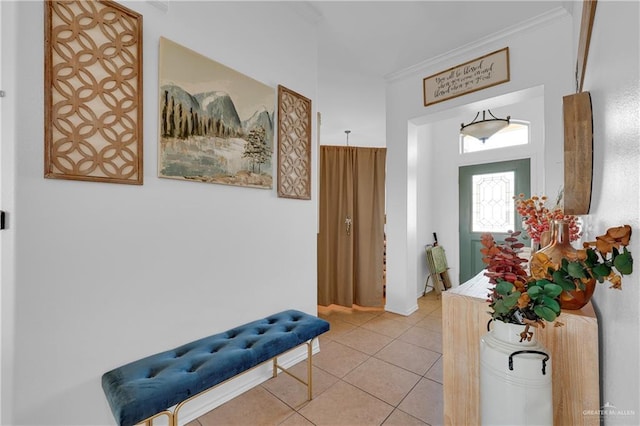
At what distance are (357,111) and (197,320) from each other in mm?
4258

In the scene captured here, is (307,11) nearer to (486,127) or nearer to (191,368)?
(486,127)

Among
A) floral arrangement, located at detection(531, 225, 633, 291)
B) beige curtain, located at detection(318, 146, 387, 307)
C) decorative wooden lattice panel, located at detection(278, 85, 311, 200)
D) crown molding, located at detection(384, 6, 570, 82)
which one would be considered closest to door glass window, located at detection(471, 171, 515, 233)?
beige curtain, located at detection(318, 146, 387, 307)

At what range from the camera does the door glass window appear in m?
3.96

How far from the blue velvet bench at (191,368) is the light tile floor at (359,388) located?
0.61 ft

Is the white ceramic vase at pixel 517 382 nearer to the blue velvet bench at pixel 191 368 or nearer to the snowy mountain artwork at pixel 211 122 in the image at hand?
the blue velvet bench at pixel 191 368

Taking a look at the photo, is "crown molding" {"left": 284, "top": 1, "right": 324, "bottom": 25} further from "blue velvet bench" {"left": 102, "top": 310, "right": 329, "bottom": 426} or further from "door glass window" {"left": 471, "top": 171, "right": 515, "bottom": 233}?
"door glass window" {"left": 471, "top": 171, "right": 515, "bottom": 233}

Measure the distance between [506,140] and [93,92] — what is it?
4.79 meters

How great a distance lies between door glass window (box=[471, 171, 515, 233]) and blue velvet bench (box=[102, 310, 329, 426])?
3.50 m

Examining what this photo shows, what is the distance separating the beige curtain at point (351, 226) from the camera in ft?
12.1

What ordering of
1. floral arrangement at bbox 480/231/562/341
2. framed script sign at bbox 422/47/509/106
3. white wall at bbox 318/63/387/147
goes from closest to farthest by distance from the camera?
1. floral arrangement at bbox 480/231/562/341
2. framed script sign at bbox 422/47/509/106
3. white wall at bbox 318/63/387/147

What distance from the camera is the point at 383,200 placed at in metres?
3.84

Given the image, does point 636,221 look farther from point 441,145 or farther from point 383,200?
point 441,145

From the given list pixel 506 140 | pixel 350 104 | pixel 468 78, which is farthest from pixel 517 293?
pixel 350 104

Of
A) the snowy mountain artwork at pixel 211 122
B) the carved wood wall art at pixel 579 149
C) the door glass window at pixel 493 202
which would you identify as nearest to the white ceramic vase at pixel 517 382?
the carved wood wall art at pixel 579 149
